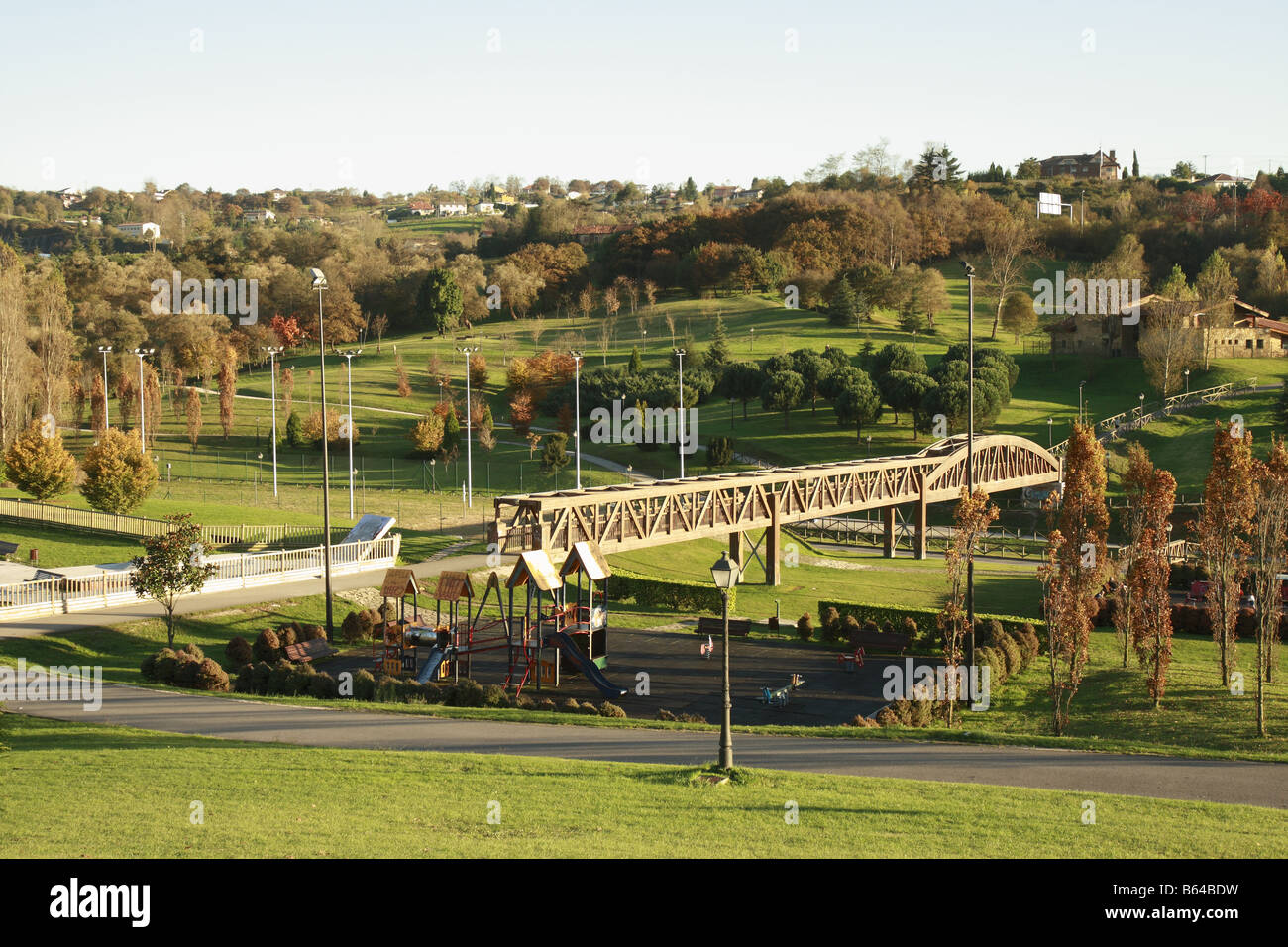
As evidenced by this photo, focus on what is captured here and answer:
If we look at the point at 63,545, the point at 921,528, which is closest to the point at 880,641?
the point at 921,528

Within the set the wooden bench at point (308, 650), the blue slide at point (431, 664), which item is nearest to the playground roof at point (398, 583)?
the wooden bench at point (308, 650)

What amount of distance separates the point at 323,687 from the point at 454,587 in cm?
676

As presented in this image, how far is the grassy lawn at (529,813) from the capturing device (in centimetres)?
1420

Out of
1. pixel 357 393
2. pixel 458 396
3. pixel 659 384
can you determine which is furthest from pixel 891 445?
pixel 357 393

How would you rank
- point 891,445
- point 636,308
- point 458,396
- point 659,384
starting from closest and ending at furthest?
point 891,445
point 659,384
point 458,396
point 636,308

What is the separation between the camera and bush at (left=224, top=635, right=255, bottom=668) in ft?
99.9

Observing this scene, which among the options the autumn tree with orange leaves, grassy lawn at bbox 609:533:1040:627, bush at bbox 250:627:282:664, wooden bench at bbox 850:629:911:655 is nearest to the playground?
wooden bench at bbox 850:629:911:655

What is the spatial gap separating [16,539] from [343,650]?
19.3 meters

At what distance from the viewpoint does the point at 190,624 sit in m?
34.4

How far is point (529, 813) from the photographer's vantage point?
51.9 feet

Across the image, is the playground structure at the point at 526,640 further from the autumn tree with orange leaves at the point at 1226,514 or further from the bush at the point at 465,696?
the autumn tree with orange leaves at the point at 1226,514

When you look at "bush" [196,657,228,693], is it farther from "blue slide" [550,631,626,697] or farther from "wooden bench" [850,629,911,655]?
"wooden bench" [850,629,911,655]
